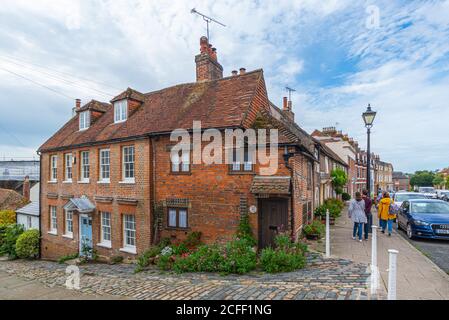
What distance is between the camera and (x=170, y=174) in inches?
477

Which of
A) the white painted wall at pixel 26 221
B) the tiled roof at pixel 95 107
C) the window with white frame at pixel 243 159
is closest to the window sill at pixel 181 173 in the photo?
the window with white frame at pixel 243 159

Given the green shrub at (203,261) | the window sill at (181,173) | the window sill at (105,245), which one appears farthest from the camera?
the window sill at (105,245)

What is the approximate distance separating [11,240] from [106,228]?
39.3 ft

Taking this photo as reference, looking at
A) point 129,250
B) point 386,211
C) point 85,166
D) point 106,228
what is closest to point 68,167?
point 85,166

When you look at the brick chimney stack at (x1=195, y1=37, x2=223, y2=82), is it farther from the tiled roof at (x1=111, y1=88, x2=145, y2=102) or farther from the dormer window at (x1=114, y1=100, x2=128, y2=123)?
the dormer window at (x1=114, y1=100, x2=128, y2=123)

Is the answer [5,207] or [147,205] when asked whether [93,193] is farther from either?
[5,207]

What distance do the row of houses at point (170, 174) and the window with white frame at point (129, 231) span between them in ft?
0.17

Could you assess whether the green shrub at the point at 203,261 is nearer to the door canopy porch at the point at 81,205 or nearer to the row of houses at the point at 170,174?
the row of houses at the point at 170,174

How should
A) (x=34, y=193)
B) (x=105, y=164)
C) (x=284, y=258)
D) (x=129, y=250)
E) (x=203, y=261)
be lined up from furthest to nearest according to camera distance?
(x=34, y=193)
(x=105, y=164)
(x=129, y=250)
(x=203, y=261)
(x=284, y=258)

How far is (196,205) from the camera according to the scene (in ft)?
37.1

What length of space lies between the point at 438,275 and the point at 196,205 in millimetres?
7971

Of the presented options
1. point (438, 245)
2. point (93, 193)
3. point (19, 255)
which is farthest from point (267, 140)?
point (19, 255)

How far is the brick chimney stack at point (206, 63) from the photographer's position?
14727mm

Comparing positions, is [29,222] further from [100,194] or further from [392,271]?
[392,271]
